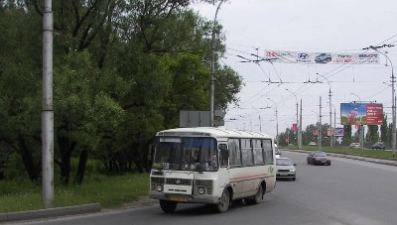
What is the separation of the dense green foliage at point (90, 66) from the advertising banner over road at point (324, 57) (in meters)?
14.9

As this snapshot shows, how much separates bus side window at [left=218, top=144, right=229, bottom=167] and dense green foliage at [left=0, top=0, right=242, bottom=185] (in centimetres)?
393

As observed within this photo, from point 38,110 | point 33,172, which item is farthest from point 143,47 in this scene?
point 33,172

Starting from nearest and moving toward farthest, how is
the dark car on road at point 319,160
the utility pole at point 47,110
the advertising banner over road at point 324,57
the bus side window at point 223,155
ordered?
the utility pole at point 47,110 < the bus side window at point 223,155 < the advertising banner over road at point 324,57 < the dark car on road at point 319,160

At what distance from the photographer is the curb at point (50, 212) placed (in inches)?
598

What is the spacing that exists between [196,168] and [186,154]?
0.60 metres

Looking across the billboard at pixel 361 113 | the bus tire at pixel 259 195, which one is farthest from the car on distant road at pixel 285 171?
the billboard at pixel 361 113

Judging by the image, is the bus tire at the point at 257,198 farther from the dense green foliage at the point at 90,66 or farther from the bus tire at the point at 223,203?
the dense green foliage at the point at 90,66

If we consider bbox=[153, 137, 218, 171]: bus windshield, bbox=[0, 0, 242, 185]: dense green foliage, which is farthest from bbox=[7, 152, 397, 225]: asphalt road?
bbox=[0, 0, 242, 185]: dense green foliage

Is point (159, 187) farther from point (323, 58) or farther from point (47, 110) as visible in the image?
point (323, 58)

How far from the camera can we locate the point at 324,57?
46.4 metres

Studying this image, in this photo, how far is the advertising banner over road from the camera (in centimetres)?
4422

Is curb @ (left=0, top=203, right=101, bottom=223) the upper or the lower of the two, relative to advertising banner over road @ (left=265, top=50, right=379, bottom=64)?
lower

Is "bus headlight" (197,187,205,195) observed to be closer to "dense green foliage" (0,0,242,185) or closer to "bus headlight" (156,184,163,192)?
"bus headlight" (156,184,163,192)

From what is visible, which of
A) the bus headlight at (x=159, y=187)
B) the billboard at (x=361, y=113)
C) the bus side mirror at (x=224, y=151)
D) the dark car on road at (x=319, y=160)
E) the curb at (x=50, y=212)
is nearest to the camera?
the curb at (x=50, y=212)
